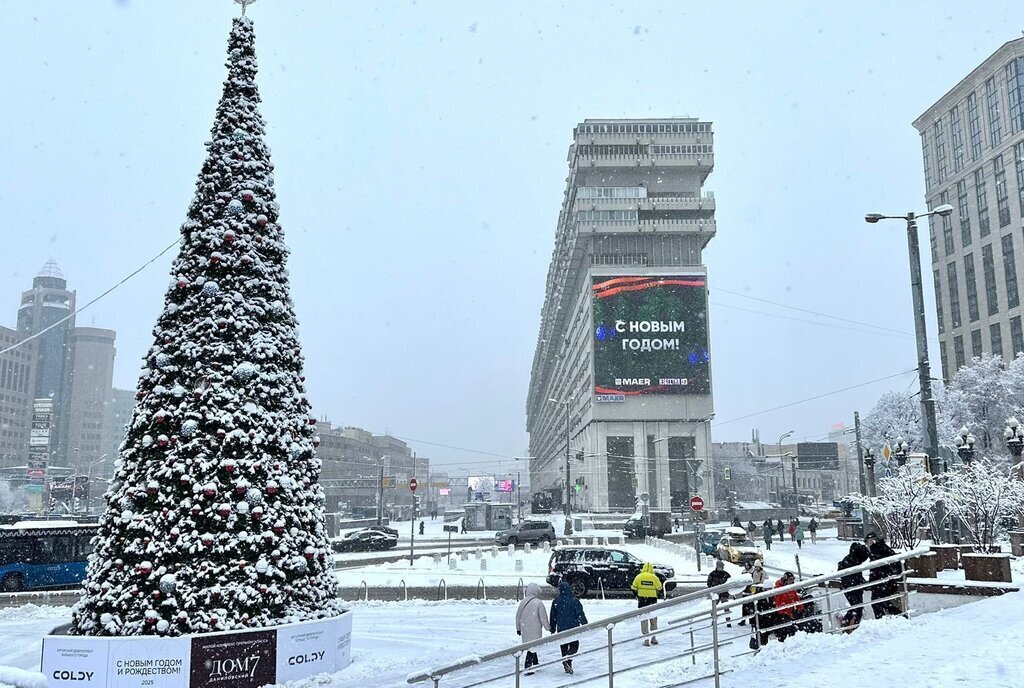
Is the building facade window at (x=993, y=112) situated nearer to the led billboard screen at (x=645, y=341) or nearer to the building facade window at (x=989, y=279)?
the building facade window at (x=989, y=279)

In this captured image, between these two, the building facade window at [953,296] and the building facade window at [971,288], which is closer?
the building facade window at [971,288]

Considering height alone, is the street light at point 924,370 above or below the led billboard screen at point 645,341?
below

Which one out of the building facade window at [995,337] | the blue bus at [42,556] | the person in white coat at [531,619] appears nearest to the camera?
the person in white coat at [531,619]

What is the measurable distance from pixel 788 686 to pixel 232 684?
7764 millimetres

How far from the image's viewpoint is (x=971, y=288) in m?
97.8

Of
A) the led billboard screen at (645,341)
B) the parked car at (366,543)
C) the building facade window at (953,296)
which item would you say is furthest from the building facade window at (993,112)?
the parked car at (366,543)

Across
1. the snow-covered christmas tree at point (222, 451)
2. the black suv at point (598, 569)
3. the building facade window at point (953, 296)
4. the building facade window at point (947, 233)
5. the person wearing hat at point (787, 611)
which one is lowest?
the black suv at point (598, 569)

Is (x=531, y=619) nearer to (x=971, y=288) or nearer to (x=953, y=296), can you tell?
(x=971, y=288)

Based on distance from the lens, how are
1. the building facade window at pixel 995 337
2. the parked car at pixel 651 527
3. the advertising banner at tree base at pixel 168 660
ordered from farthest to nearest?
the building facade window at pixel 995 337 < the parked car at pixel 651 527 < the advertising banner at tree base at pixel 168 660

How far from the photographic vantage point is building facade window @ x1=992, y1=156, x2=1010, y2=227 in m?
92.9

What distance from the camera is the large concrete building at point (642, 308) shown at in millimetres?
85062

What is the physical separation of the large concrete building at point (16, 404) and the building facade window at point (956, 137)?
16467 centimetres

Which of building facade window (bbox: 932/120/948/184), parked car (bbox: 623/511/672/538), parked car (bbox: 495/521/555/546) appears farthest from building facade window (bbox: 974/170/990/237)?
parked car (bbox: 495/521/555/546)

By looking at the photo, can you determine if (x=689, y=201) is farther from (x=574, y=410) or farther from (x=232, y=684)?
(x=232, y=684)
